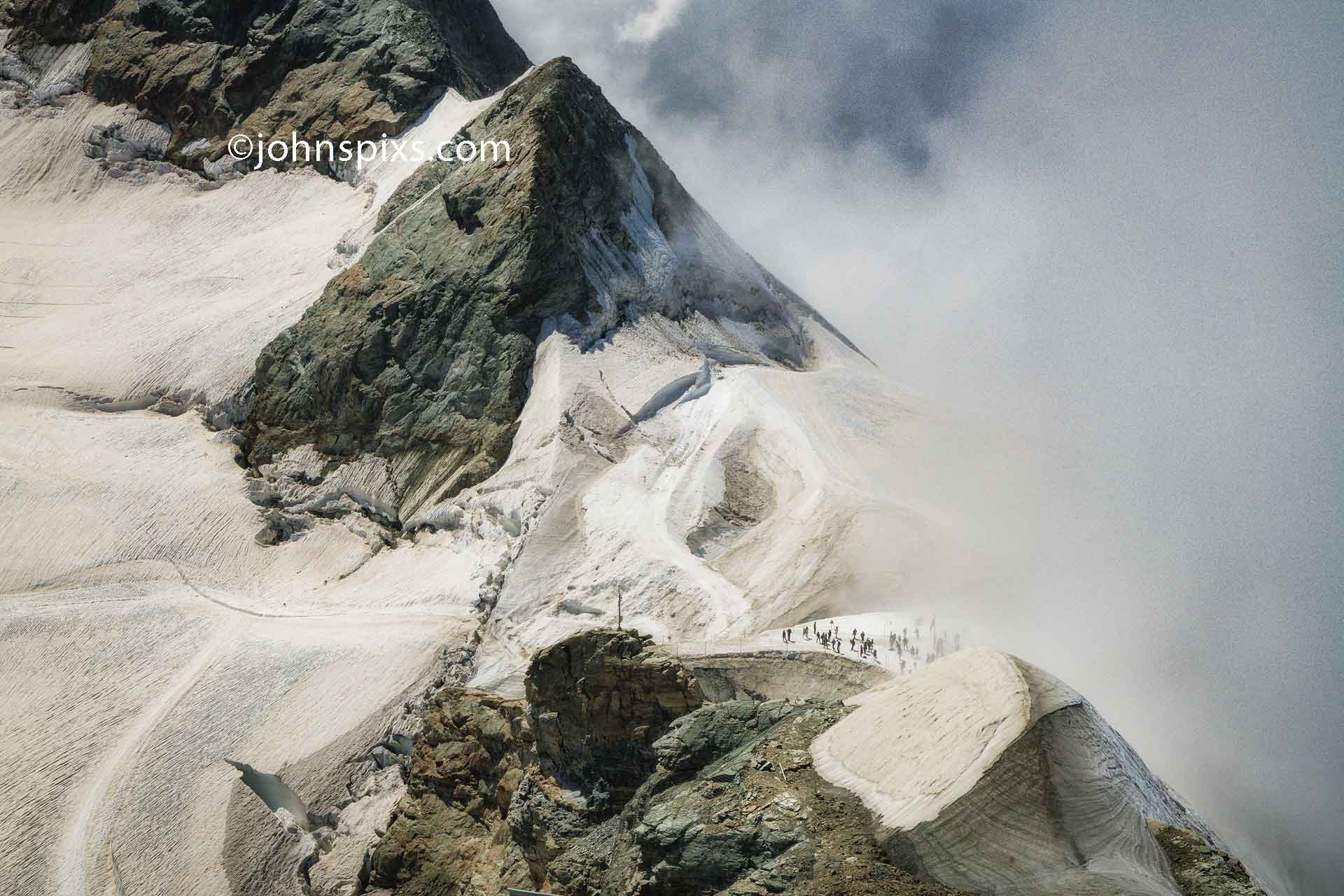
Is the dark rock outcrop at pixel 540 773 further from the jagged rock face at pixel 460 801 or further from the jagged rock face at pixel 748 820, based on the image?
the jagged rock face at pixel 748 820

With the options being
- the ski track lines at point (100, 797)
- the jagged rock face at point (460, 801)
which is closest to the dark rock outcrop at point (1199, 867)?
the jagged rock face at point (460, 801)

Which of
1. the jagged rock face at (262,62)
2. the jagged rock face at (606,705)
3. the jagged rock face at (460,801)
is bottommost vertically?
the jagged rock face at (460,801)

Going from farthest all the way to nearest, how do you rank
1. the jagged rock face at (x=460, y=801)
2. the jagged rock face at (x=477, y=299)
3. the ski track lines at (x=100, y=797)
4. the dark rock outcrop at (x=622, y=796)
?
1. the jagged rock face at (x=477, y=299)
2. the ski track lines at (x=100, y=797)
3. the jagged rock face at (x=460, y=801)
4. the dark rock outcrop at (x=622, y=796)

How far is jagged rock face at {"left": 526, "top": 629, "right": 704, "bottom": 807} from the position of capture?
21.6 metres

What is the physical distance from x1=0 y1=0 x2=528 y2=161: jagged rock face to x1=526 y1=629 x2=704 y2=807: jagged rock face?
110 ft

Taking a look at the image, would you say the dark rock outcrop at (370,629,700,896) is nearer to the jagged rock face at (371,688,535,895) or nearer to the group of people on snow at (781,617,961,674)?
the jagged rock face at (371,688,535,895)

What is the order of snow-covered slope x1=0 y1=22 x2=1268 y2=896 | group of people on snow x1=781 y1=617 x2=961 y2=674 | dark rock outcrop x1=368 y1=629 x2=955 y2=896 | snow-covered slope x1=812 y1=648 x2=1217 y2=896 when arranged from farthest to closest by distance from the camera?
snow-covered slope x1=0 y1=22 x2=1268 y2=896 < group of people on snow x1=781 y1=617 x2=961 y2=674 < dark rock outcrop x1=368 y1=629 x2=955 y2=896 < snow-covered slope x1=812 y1=648 x2=1217 y2=896

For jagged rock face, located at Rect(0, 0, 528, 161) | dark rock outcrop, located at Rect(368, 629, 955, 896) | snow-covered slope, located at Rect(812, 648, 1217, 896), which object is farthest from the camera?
jagged rock face, located at Rect(0, 0, 528, 161)

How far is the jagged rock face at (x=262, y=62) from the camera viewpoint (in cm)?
5119

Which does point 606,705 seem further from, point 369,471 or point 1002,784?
point 369,471

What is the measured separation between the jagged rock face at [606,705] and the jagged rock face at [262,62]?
33.6m

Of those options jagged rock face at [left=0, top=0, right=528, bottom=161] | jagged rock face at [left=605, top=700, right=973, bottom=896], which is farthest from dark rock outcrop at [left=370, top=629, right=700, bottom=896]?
jagged rock face at [left=0, top=0, right=528, bottom=161]

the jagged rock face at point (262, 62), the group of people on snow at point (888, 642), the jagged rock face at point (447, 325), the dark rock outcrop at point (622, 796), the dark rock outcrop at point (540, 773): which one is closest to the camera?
the dark rock outcrop at point (622, 796)

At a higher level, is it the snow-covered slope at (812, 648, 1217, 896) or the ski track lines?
the snow-covered slope at (812, 648, 1217, 896)
